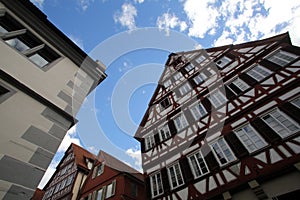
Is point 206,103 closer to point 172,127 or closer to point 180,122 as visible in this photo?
point 180,122

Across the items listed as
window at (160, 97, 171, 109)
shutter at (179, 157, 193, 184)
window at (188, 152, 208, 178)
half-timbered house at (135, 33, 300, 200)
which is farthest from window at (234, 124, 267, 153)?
window at (160, 97, 171, 109)

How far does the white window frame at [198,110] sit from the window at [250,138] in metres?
2.59

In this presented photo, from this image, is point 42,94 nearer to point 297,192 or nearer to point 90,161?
point 297,192

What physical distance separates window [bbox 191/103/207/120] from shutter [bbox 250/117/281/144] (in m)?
3.05

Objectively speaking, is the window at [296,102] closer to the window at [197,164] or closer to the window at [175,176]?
the window at [197,164]

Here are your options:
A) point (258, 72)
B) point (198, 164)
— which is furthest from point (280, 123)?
point (198, 164)

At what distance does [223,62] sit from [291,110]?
6.33 metres

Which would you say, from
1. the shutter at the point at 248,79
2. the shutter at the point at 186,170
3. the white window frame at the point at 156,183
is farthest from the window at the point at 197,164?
the shutter at the point at 248,79

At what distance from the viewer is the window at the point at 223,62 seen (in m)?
12.5

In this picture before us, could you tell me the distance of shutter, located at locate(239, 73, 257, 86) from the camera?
953 cm

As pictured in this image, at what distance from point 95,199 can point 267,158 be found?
43.3ft

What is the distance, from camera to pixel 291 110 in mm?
7379

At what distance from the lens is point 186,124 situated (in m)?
11.4

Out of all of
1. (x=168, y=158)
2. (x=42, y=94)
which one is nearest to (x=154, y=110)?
(x=168, y=158)
